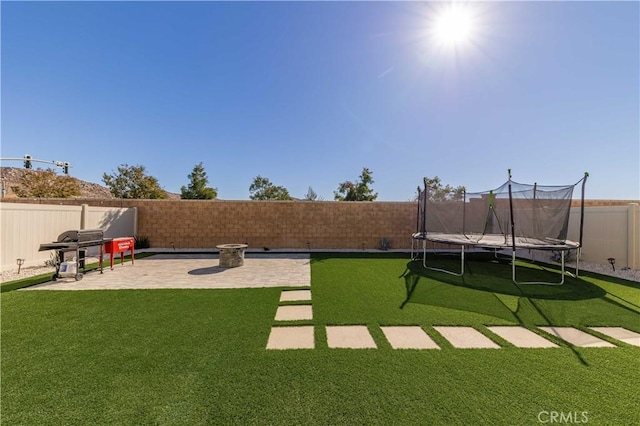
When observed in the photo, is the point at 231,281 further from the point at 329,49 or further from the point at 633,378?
the point at 329,49

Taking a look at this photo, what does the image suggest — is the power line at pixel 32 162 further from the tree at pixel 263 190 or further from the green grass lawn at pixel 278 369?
the green grass lawn at pixel 278 369

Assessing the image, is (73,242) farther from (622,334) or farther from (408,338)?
(622,334)

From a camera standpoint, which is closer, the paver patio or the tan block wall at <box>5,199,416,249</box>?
the paver patio

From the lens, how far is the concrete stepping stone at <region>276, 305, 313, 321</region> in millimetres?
3352

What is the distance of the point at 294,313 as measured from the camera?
3.54 meters

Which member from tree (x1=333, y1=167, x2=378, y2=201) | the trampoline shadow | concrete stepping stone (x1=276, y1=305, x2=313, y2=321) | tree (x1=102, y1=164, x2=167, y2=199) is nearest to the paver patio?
the trampoline shadow

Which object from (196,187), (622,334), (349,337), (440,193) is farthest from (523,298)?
(196,187)

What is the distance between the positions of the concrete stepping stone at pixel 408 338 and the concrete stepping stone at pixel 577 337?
160cm

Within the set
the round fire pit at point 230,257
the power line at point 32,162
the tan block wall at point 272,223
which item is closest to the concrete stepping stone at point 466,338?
the round fire pit at point 230,257

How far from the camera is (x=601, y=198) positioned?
12500 mm

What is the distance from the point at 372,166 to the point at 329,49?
13.3m

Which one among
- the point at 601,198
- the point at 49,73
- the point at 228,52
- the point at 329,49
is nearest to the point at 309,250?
the point at 329,49

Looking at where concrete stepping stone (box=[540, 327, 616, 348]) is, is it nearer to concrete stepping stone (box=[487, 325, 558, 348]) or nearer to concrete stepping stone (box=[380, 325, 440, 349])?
concrete stepping stone (box=[487, 325, 558, 348])

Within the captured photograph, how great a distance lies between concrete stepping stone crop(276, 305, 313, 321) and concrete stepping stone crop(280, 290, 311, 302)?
1.10 ft
